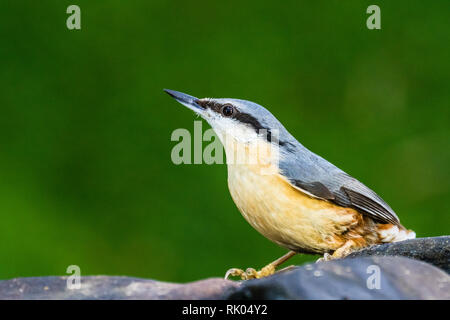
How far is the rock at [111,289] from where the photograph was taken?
2523mm

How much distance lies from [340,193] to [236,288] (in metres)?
1.71

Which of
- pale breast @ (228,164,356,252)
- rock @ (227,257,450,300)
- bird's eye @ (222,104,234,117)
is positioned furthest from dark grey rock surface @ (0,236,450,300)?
bird's eye @ (222,104,234,117)

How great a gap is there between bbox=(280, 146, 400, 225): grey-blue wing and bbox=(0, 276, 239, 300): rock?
1358 mm

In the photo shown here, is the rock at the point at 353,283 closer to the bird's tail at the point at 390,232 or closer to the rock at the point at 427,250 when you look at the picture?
the rock at the point at 427,250

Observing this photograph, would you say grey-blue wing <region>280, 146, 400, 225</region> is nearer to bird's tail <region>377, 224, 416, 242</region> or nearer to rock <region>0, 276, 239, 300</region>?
bird's tail <region>377, 224, 416, 242</region>

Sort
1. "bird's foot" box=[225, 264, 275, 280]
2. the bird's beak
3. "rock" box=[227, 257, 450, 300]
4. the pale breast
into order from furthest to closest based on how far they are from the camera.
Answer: the bird's beak < "bird's foot" box=[225, 264, 275, 280] < the pale breast < "rock" box=[227, 257, 450, 300]

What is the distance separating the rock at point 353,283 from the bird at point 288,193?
122 centimetres

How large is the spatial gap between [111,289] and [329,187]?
A: 1742 mm

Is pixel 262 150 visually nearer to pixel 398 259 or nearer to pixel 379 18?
pixel 398 259

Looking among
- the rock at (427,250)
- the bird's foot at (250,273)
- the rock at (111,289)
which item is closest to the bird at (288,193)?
Result: the bird's foot at (250,273)

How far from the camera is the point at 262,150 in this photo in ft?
13.6

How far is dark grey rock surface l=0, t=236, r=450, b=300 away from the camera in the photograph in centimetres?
241

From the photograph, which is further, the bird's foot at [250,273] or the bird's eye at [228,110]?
the bird's eye at [228,110]

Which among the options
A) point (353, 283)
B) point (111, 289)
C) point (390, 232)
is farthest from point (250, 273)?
point (353, 283)
